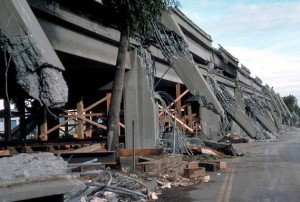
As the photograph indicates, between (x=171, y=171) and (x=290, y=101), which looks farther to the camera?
(x=290, y=101)

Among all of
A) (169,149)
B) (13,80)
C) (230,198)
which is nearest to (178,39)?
(169,149)

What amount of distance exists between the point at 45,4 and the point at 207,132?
2287 cm

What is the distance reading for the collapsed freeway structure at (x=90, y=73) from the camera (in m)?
6.96

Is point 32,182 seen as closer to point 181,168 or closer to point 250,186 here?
point 250,186

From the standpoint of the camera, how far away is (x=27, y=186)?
4242mm

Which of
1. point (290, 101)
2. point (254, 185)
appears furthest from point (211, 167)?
point (290, 101)

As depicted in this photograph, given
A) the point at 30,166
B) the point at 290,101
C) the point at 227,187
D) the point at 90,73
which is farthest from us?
the point at 290,101

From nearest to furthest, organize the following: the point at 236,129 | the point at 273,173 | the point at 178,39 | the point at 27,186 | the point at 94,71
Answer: the point at 27,186
the point at 273,173
the point at 94,71
the point at 178,39
the point at 236,129

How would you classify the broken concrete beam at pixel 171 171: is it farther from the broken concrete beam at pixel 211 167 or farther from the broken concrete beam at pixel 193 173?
the broken concrete beam at pixel 211 167

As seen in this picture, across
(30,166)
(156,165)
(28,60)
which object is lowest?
(156,165)

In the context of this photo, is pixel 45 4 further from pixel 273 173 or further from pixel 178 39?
pixel 178 39

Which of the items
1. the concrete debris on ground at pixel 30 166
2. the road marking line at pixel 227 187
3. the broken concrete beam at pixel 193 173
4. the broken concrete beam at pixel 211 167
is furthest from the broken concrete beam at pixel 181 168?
the concrete debris on ground at pixel 30 166

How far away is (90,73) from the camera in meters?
25.2

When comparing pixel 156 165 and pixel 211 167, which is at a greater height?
pixel 156 165
